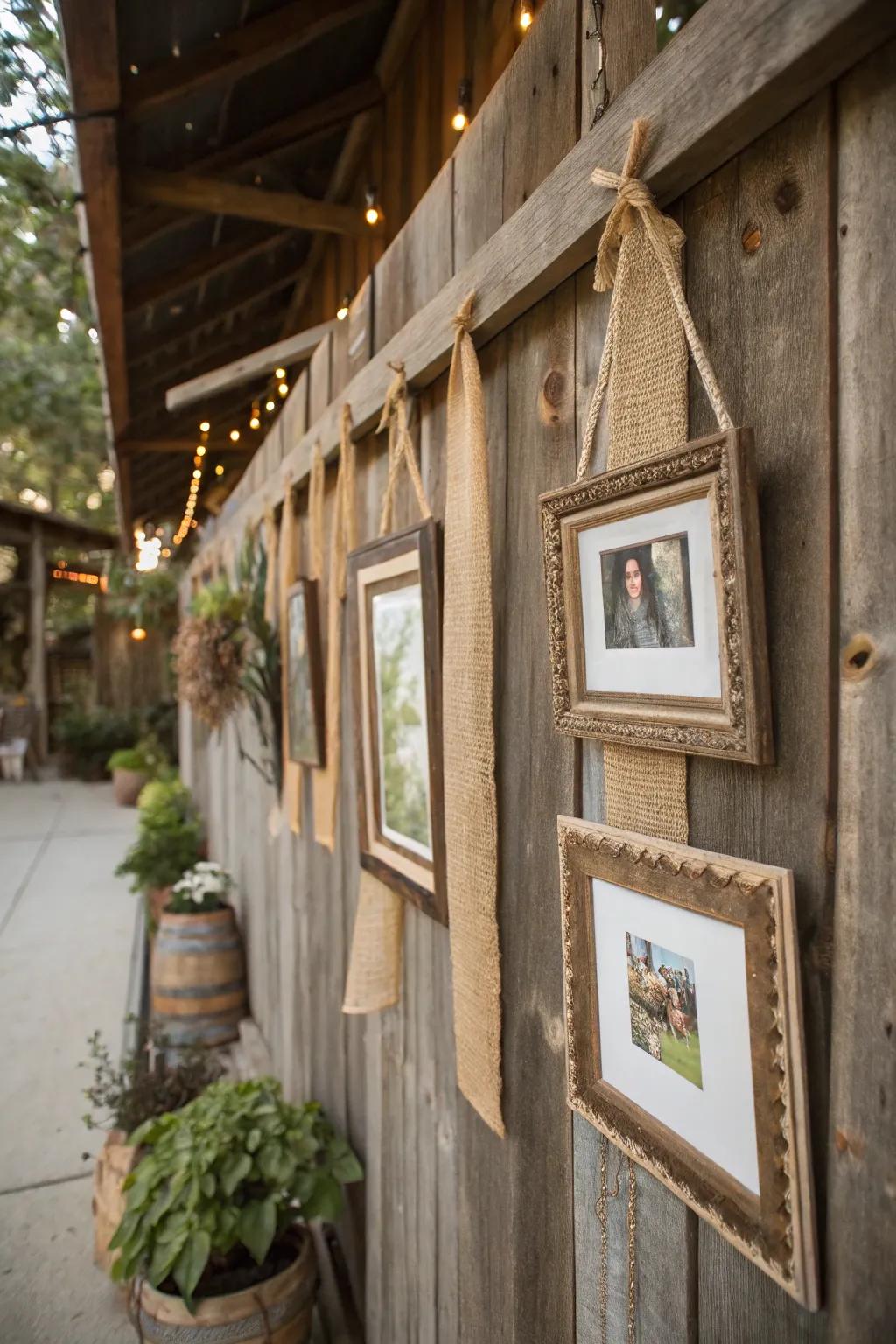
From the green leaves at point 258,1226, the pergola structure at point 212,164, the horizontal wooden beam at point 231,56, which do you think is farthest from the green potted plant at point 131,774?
the green leaves at point 258,1226

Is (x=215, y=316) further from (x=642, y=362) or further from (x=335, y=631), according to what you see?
(x=642, y=362)

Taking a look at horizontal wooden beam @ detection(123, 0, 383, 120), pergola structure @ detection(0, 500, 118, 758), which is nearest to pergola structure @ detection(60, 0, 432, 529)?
horizontal wooden beam @ detection(123, 0, 383, 120)

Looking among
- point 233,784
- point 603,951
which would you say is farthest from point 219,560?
point 603,951

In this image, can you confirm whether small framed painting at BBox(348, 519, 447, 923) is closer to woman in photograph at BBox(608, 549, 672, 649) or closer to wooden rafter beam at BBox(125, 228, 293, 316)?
woman in photograph at BBox(608, 549, 672, 649)

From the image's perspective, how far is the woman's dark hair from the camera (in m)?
0.82

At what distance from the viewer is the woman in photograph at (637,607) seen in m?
0.82

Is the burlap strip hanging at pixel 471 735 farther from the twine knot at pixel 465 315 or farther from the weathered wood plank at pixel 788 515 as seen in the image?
the weathered wood plank at pixel 788 515

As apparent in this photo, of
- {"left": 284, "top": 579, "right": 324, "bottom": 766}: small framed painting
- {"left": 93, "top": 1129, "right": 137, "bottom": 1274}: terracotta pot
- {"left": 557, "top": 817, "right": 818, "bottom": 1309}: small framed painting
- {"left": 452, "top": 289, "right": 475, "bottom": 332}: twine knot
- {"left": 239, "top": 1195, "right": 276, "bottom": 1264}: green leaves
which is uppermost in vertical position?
{"left": 452, "top": 289, "right": 475, "bottom": 332}: twine knot

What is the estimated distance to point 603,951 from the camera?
3.13 ft

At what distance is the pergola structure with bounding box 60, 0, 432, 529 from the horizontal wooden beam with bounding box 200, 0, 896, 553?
120cm

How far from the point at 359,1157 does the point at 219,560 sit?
331 centimetres

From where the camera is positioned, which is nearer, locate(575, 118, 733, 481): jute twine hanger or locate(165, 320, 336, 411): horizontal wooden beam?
locate(575, 118, 733, 481): jute twine hanger

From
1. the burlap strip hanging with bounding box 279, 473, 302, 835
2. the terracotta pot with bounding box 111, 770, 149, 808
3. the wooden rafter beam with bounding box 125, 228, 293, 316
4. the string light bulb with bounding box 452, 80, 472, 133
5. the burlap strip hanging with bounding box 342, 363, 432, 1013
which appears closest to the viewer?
the burlap strip hanging with bounding box 342, 363, 432, 1013

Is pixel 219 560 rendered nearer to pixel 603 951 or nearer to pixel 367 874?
pixel 367 874
